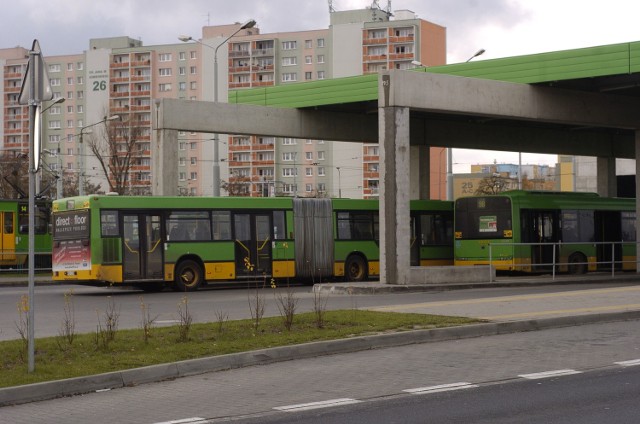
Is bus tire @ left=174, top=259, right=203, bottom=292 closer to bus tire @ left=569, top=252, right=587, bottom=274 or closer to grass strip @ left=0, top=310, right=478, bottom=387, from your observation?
grass strip @ left=0, top=310, right=478, bottom=387

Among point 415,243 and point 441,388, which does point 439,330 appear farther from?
point 415,243

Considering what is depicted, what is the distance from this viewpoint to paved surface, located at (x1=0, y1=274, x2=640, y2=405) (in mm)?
11469

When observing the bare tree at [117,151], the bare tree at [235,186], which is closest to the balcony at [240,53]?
the bare tree at [235,186]

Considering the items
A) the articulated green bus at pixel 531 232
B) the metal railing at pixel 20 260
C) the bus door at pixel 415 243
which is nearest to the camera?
the articulated green bus at pixel 531 232

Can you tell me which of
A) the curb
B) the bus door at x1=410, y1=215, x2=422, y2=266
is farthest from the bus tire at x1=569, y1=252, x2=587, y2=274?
the curb

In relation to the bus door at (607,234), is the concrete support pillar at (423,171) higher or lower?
higher

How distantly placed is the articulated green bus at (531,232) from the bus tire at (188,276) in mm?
10591

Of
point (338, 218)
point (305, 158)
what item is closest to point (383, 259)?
point (338, 218)

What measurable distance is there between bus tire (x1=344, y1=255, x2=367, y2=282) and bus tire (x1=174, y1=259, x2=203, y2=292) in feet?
19.1

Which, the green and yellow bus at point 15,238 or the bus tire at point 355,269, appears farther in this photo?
the green and yellow bus at point 15,238

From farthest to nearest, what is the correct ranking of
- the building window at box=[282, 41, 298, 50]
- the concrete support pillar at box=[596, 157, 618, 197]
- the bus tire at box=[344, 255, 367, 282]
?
1. the building window at box=[282, 41, 298, 50]
2. the concrete support pillar at box=[596, 157, 618, 197]
3. the bus tire at box=[344, 255, 367, 282]

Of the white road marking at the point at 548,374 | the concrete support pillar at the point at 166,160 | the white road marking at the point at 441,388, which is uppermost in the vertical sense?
the concrete support pillar at the point at 166,160

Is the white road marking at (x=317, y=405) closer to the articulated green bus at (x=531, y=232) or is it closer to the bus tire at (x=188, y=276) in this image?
the bus tire at (x=188, y=276)

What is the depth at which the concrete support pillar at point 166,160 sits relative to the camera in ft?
119
